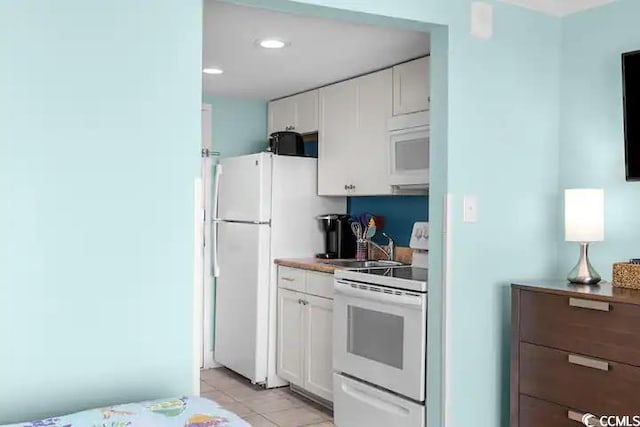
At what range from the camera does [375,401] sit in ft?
11.1

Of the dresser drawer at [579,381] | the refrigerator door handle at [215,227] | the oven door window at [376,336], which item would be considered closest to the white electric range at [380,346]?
the oven door window at [376,336]

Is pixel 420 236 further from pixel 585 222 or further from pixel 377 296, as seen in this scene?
pixel 585 222

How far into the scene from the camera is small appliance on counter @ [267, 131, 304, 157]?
4.64m

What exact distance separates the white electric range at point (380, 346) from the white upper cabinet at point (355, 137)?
536mm

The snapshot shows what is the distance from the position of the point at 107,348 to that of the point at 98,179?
23.2 inches

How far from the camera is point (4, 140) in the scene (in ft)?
6.82

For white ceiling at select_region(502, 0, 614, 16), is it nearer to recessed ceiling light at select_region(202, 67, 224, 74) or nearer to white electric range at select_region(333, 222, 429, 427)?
white electric range at select_region(333, 222, 429, 427)

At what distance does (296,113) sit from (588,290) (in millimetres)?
2734

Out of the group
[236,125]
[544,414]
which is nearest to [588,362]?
[544,414]

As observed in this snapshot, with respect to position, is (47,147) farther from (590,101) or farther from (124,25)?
(590,101)

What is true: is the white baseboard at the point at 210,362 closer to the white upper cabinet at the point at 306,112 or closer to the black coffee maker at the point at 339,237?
the black coffee maker at the point at 339,237

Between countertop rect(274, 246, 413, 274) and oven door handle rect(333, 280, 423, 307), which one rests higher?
countertop rect(274, 246, 413, 274)

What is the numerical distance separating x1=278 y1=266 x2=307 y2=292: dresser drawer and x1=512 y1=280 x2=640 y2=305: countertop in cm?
156

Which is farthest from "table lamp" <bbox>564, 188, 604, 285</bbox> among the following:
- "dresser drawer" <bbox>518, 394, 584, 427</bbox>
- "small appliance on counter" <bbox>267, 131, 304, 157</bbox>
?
"small appliance on counter" <bbox>267, 131, 304, 157</bbox>
